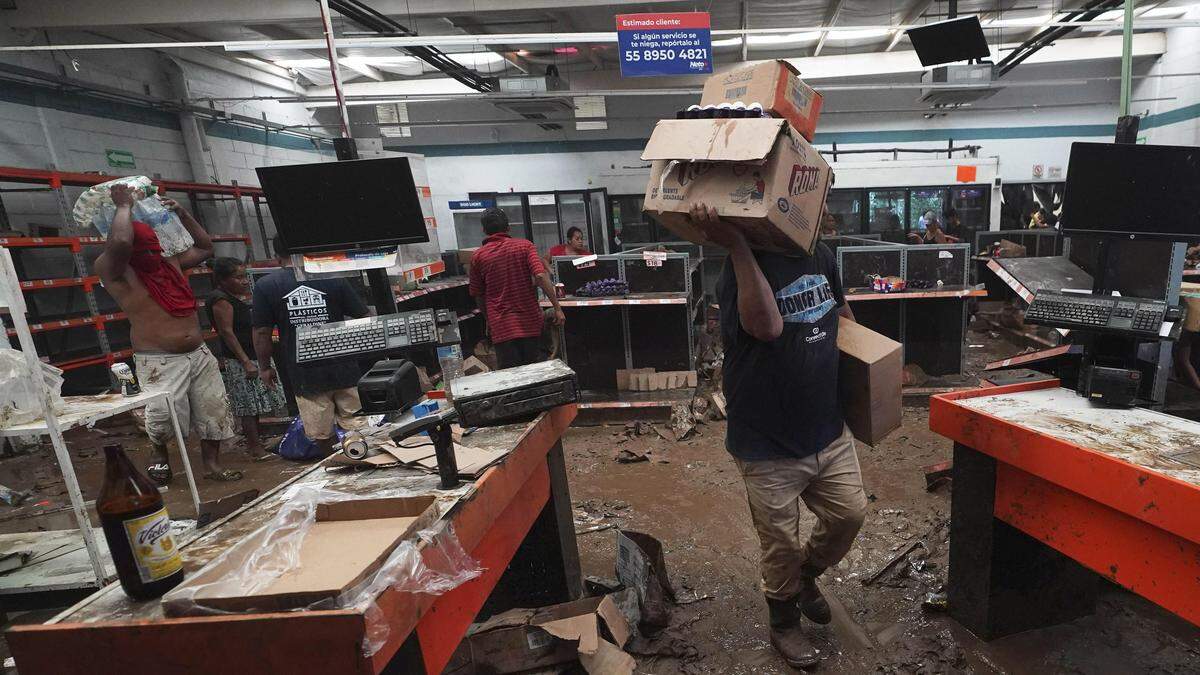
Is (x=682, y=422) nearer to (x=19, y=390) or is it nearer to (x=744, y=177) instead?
(x=744, y=177)

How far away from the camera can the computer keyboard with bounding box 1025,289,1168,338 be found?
1768 mm

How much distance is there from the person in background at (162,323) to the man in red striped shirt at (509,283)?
1.81 m

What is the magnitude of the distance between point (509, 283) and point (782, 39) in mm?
7144

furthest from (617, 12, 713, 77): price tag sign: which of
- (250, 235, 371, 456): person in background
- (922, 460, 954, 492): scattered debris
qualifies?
(922, 460, 954, 492): scattered debris

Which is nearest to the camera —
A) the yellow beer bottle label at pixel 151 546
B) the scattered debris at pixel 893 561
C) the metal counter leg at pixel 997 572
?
the yellow beer bottle label at pixel 151 546

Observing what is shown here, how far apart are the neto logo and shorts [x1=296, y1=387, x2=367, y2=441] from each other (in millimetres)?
2747

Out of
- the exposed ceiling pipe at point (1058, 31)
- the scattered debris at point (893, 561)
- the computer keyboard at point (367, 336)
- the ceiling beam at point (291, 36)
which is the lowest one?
the scattered debris at point (893, 561)

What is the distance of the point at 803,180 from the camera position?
5.13 feet

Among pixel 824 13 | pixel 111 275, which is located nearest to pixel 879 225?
pixel 824 13

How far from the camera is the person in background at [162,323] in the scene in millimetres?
3201

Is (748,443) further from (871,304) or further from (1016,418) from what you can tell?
(871,304)

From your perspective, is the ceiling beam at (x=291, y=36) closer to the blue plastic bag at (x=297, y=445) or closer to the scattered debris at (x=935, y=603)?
the blue plastic bag at (x=297, y=445)

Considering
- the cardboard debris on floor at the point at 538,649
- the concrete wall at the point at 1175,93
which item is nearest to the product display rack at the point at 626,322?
the cardboard debris on floor at the point at 538,649

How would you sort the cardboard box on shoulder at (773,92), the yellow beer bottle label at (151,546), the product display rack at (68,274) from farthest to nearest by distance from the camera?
the product display rack at (68,274) < the cardboard box on shoulder at (773,92) < the yellow beer bottle label at (151,546)
